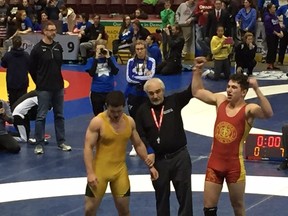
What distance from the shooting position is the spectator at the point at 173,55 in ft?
62.7

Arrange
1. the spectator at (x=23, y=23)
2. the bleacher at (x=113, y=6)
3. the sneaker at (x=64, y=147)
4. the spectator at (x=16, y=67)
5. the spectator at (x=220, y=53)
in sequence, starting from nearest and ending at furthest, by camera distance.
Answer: the sneaker at (x=64, y=147) < the spectator at (x=16, y=67) < the spectator at (x=220, y=53) < the spectator at (x=23, y=23) < the bleacher at (x=113, y=6)

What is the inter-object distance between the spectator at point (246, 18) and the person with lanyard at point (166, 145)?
524 inches

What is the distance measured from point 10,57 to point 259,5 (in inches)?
453

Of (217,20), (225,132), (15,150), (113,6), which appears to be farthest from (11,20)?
(225,132)

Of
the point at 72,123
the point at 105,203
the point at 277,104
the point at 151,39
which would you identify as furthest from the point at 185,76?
the point at 105,203

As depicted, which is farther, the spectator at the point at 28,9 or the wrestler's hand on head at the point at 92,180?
Result: the spectator at the point at 28,9

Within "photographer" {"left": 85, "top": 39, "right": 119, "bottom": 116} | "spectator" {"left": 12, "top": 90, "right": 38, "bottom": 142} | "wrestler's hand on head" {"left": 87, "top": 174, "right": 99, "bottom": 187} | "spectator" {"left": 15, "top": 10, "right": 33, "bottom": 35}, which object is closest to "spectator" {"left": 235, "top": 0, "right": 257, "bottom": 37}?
"spectator" {"left": 15, "top": 10, "right": 33, "bottom": 35}

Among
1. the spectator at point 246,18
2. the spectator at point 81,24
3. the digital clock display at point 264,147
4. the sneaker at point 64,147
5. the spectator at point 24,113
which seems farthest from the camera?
the spectator at point 81,24

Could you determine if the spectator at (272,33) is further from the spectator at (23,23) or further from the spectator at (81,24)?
the spectator at (23,23)

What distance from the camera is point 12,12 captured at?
24547 mm

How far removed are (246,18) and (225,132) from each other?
1370 centimetres

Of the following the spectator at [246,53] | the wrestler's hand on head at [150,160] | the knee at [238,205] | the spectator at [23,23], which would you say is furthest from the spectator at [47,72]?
the spectator at [23,23]

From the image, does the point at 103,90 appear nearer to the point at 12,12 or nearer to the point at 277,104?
the point at 277,104

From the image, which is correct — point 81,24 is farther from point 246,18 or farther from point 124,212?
point 124,212
